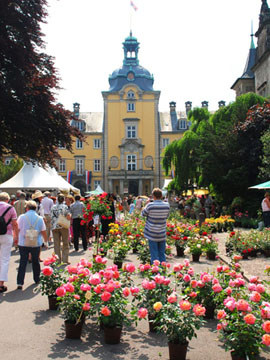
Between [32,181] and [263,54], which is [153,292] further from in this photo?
[263,54]

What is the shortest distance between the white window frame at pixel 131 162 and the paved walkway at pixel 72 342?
52.3 metres

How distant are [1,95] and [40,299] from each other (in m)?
9.52

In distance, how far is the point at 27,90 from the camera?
14.5 meters

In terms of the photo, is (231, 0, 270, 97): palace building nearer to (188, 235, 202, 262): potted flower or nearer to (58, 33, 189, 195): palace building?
(188, 235, 202, 262): potted flower

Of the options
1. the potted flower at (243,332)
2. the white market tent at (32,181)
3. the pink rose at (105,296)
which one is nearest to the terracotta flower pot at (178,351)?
the potted flower at (243,332)

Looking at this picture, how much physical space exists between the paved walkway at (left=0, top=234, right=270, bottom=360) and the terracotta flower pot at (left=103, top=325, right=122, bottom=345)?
74mm

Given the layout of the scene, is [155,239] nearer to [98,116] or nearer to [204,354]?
[204,354]

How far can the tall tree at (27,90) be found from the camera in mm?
14555

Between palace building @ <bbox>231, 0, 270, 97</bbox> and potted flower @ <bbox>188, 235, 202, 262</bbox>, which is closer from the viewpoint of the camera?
potted flower @ <bbox>188, 235, 202, 262</bbox>

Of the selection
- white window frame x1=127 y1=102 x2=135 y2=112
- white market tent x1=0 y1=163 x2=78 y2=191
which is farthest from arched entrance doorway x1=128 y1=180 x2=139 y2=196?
white market tent x1=0 y1=163 x2=78 y2=191

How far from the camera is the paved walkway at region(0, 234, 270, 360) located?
15.0 ft

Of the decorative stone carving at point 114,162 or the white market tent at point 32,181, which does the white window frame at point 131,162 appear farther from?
the white market tent at point 32,181

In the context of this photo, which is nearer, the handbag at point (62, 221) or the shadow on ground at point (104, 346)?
the shadow on ground at point (104, 346)

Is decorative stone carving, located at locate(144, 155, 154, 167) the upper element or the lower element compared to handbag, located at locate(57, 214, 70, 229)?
upper
